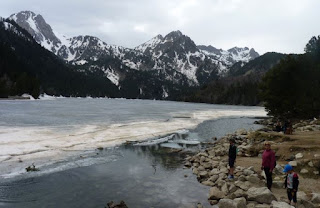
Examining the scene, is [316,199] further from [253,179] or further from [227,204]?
[227,204]

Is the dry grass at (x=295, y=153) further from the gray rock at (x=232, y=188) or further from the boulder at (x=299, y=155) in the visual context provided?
the gray rock at (x=232, y=188)

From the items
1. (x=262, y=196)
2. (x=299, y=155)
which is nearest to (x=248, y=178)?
(x=262, y=196)

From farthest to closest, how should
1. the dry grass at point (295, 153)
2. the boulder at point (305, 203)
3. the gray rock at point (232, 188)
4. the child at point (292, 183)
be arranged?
the gray rock at point (232, 188), the dry grass at point (295, 153), the boulder at point (305, 203), the child at point (292, 183)

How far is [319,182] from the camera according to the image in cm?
1819

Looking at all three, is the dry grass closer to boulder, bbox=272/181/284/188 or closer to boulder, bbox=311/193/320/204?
boulder, bbox=272/181/284/188

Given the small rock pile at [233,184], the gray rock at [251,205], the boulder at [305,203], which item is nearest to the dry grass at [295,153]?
the small rock pile at [233,184]

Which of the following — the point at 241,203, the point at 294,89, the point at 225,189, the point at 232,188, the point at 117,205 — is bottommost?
the point at 117,205

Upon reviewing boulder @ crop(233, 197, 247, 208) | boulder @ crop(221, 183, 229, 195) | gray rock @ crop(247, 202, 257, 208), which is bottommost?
boulder @ crop(221, 183, 229, 195)

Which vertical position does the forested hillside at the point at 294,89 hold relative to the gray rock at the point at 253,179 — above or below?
above

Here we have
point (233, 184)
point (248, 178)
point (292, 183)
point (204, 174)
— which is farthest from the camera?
point (204, 174)

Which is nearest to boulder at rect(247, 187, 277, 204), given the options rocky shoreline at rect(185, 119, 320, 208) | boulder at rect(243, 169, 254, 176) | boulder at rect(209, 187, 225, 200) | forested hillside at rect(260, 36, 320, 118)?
rocky shoreline at rect(185, 119, 320, 208)

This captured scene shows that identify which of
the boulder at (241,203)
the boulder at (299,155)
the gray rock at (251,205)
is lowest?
the gray rock at (251,205)

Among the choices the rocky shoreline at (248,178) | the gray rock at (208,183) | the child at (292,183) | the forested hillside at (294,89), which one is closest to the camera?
the child at (292,183)

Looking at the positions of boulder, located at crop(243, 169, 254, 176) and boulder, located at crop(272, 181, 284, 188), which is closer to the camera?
boulder, located at crop(272, 181, 284, 188)
